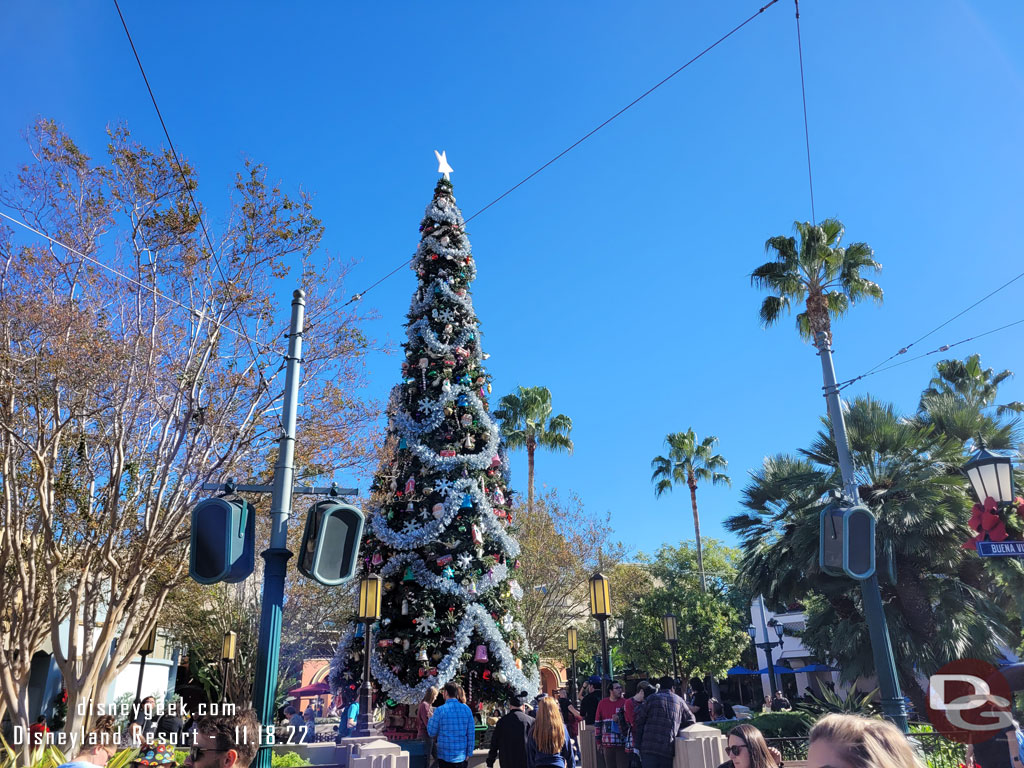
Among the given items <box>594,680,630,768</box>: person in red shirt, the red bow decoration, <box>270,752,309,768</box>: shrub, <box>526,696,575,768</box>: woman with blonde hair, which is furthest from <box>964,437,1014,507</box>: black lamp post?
<box>270,752,309,768</box>: shrub

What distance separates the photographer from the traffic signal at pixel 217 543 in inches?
177

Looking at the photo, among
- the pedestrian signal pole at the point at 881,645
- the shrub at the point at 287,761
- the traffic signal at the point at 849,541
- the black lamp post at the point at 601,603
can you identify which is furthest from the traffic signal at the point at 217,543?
the shrub at the point at 287,761

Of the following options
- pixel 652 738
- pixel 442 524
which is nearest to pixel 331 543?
pixel 652 738

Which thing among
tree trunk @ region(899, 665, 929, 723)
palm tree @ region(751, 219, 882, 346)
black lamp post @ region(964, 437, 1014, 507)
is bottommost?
tree trunk @ region(899, 665, 929, 723)

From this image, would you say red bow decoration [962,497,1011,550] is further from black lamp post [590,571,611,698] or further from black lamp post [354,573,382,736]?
black lamp post [354,573,382,736]

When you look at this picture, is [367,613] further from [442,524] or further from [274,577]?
[274,577]

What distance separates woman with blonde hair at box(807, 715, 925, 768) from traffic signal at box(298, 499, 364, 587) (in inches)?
129

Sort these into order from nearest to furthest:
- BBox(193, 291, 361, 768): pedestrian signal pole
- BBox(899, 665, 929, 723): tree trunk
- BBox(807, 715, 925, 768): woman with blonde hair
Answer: BBox(807, 715, 925, 768): woman with blonde hair → BBox(193, 291, 361, 768): pedestrian signal pole → BBox(899, 665, 929, 723): tree trunk

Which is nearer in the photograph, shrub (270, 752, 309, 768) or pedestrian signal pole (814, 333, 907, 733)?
pedestrian signal pole (814, 333, 907, 733)

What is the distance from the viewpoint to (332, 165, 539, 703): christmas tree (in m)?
12.5

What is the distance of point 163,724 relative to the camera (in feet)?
37.3

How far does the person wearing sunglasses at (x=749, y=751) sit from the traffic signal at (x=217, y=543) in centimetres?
321

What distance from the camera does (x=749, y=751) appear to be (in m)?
4.14

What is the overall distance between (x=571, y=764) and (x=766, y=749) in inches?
279
